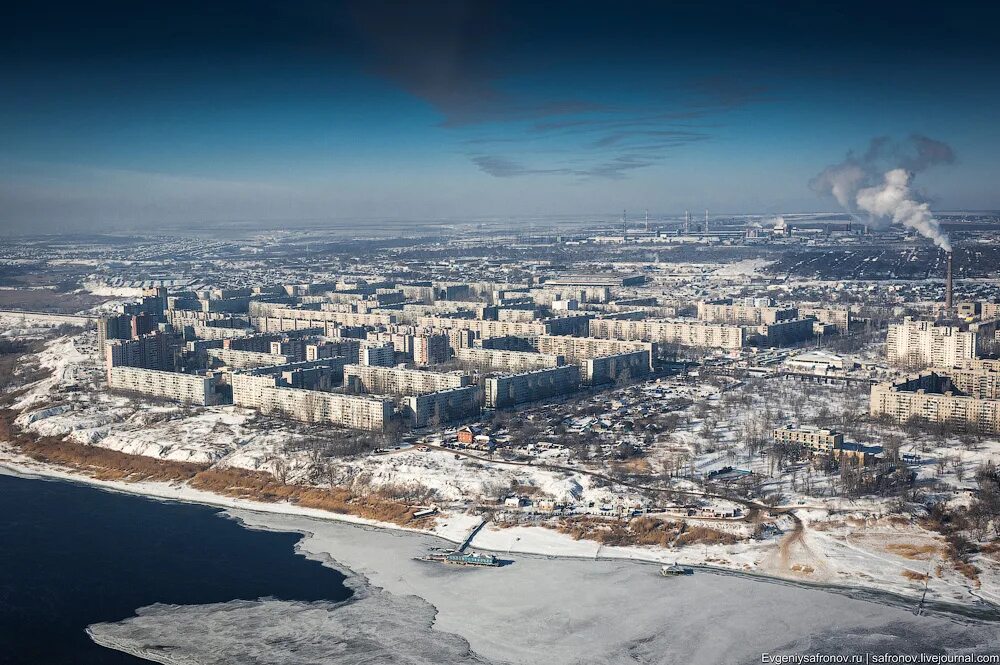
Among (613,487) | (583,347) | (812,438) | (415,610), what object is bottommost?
(415,610)

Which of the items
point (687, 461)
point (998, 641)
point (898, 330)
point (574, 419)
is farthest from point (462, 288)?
point (998, 641)

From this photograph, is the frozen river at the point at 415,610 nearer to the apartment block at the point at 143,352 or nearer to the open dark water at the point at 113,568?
the open dark water at the point at 113,568

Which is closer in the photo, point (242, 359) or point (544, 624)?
point (544, 624)

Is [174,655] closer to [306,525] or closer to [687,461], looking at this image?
[306,525]

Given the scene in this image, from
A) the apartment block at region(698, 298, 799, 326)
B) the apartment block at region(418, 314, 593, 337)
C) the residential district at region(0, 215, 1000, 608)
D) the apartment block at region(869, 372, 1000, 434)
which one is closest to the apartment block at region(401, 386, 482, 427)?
the residential district at region(0, 215, 1000, 608)

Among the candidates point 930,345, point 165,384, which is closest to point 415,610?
point 165,384

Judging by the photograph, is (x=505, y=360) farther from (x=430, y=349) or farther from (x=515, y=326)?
(x=515, y=326)

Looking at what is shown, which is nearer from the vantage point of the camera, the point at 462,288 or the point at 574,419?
the point at 574,419
